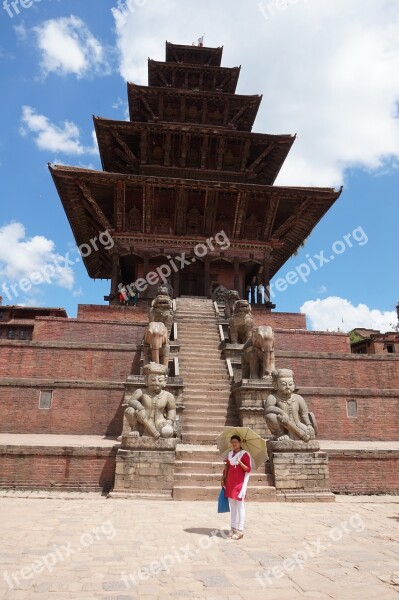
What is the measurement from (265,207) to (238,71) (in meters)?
10.9

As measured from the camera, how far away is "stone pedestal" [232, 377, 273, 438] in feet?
31.8

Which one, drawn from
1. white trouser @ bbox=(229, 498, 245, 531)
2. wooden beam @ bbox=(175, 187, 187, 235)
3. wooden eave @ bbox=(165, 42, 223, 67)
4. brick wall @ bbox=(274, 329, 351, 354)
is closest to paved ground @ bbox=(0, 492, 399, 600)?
white trouser @ bbox=(229, 498, 245, 531)

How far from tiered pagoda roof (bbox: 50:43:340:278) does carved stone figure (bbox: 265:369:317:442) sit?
13.3 metres

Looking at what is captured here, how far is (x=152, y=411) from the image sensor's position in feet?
27.1

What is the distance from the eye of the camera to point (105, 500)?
23.9 feet

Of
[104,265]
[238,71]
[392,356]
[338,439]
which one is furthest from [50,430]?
[238,71]

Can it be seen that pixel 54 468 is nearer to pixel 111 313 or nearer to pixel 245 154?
pixel 111 313

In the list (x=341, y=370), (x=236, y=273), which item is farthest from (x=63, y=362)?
(x=236, y=273)

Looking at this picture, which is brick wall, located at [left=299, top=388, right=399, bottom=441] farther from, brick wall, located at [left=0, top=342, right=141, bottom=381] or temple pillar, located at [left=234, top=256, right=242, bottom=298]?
temple pillar, located at [left=234, top=256, right=242, bottom=298]

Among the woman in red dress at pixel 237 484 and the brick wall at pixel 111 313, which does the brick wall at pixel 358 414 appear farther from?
the brick wall at pixel 111 313

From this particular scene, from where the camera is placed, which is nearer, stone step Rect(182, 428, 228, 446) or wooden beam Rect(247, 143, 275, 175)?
stone step Rect(182, 428, 228, 446)

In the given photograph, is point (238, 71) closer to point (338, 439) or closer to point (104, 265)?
point (104, 265)

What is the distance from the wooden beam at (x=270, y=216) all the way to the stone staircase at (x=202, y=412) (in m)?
6.71

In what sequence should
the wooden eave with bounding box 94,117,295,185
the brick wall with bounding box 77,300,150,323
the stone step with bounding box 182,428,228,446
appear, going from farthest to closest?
the wooden eave with bounding box 94,117,295,185 < the brick wall with bounding box 77,300,150,323 < the stone step with bounding box 182,428,228,446
